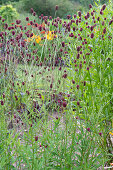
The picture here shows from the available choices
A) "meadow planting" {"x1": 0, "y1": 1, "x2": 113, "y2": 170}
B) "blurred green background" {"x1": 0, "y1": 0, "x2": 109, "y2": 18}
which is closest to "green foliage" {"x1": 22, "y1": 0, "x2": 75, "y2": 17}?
"blurred green background" {"x1": 0, "y1": 0, "x2": 109, "y2": 18}

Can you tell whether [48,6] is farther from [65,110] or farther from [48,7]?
[65,110]

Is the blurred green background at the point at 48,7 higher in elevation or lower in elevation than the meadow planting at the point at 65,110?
higher

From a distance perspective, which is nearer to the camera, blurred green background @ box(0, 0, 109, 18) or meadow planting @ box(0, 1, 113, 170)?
meadow planting @ box(0, 1, 113, 170)

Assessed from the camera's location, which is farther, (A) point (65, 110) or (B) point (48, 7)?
(B) point (48, 7)

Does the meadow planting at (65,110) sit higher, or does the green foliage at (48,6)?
the green foliage at (48,6)

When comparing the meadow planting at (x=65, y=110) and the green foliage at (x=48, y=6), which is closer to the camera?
the meadow planting at (x=65, y=110)

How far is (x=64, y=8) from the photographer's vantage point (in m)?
16.8

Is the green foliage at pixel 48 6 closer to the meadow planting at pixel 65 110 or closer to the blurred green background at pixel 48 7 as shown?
the blurred green background at pixel 48 7

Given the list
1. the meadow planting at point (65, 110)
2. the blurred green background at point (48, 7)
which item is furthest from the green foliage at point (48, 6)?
the meadow planting at point (65, 110)

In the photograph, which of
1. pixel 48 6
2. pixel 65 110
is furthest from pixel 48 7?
pixel 65 110

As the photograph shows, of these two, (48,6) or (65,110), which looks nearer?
(65,110)

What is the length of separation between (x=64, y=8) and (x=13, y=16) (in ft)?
19.7

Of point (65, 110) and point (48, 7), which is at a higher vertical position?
point (48, 7)

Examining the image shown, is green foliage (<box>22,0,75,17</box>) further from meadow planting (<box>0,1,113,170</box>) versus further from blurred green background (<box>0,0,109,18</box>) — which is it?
meadow planting (<box>0,1,113,170</box>)
